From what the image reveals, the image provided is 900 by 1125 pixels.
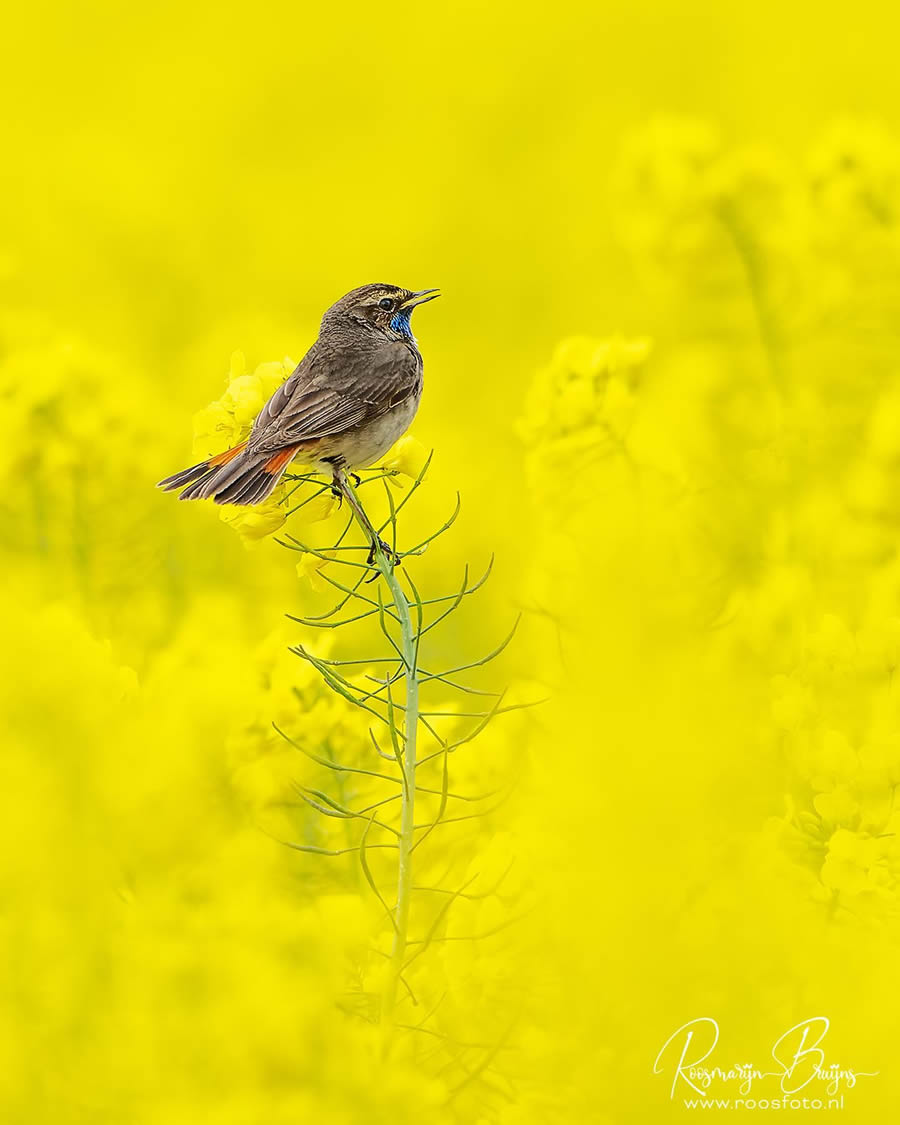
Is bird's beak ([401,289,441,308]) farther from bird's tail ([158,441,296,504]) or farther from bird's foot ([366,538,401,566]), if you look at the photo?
bird's foot ([366,538,401,566])

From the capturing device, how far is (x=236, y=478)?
299cm

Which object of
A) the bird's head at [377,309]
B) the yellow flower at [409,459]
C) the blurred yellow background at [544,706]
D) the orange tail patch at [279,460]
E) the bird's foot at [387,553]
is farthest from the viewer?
the bird's head at [377,309]

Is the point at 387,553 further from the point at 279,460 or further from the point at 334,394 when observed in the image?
the point at 334,394

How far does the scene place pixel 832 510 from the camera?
5086 mm

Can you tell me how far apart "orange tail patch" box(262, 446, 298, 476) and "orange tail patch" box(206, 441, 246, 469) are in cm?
10

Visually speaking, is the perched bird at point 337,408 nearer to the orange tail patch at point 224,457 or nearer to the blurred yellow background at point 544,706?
the orange tail patch at point 224,457

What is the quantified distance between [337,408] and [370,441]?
13cm

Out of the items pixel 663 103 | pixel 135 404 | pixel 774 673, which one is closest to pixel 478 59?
pixel 663 103

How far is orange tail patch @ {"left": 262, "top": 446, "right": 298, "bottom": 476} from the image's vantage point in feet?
9.95

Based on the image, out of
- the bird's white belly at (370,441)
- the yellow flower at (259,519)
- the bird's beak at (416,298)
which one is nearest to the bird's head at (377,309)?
the bird's beak at (416,298)

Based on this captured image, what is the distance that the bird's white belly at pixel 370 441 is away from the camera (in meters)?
3.44
